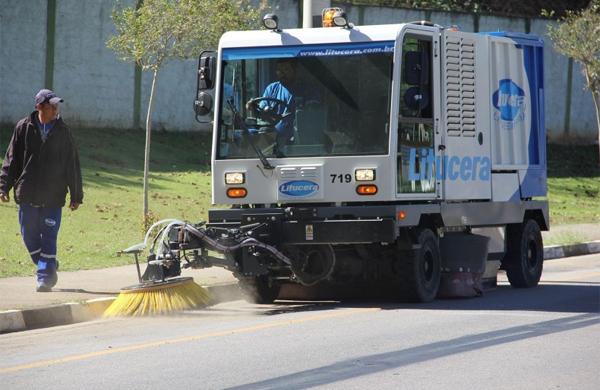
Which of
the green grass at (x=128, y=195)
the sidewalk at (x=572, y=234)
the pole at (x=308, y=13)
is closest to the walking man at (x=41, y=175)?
the green grass at (x=128, y=195)

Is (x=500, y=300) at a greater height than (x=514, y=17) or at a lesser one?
lesser

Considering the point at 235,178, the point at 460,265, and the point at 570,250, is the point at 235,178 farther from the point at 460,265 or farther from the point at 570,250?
the point at 570,250

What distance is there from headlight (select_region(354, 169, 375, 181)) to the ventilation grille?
135cm

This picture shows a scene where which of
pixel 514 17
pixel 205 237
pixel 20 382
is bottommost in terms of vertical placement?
pixel 20 382

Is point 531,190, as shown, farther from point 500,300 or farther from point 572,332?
point 572,332

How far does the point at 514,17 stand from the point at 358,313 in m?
27.1

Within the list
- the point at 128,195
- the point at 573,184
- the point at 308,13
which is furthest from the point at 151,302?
the point at 573,184

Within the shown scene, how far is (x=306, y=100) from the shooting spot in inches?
540

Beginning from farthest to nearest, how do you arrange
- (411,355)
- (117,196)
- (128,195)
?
(128,195), (117,196), (411,355)

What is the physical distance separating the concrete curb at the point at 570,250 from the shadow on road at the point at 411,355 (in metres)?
8.92

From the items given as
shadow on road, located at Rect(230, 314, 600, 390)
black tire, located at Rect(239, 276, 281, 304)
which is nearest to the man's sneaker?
black tire, located at Rect(239, 276, 281, 304)

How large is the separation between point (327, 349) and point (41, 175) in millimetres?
5067

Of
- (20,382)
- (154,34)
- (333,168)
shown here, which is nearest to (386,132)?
(333,168)

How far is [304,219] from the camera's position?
13328 mm
